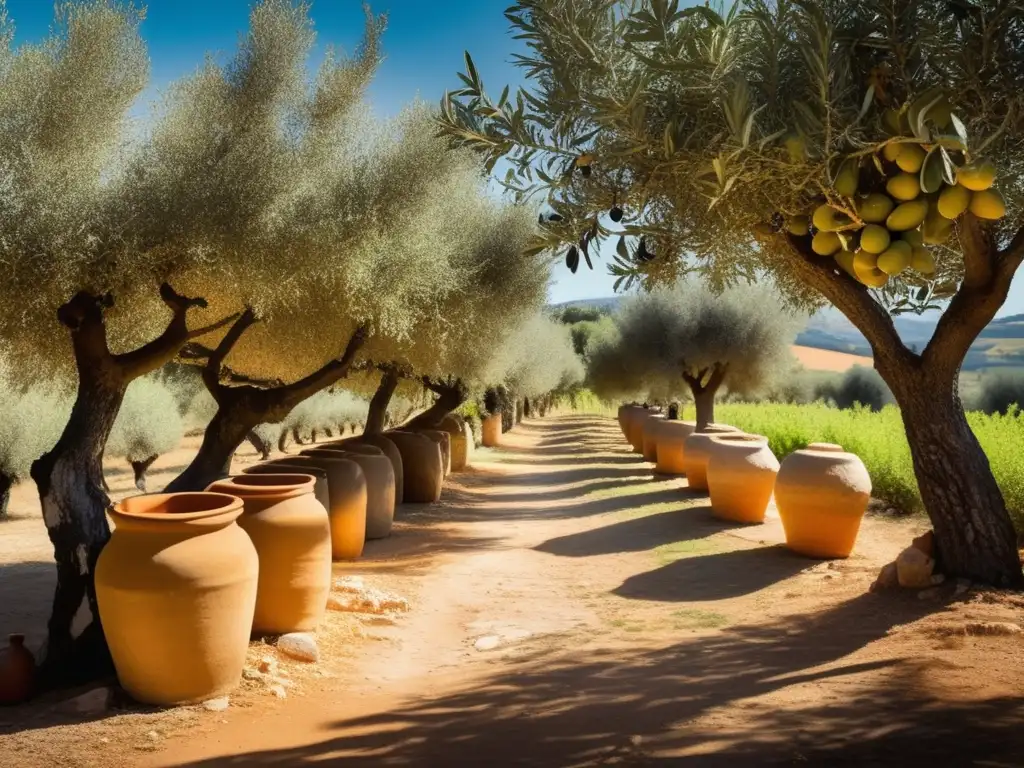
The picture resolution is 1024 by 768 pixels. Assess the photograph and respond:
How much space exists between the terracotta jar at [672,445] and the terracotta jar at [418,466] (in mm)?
5313

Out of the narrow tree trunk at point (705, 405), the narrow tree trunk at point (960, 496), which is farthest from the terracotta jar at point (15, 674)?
the narrow tree trunk at point (705, 405)

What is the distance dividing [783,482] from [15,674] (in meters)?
6.89

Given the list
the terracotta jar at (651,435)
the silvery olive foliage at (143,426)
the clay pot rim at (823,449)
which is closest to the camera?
the clay pot rim at (823,449)

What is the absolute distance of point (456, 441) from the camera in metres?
19.9

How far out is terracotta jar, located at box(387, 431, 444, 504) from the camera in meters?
14.0

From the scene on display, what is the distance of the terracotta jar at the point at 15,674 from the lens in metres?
5.03

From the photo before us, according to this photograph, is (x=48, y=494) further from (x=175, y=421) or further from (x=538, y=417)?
(x=538, y=417)

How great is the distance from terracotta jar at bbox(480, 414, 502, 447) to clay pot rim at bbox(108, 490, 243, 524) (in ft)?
75.1

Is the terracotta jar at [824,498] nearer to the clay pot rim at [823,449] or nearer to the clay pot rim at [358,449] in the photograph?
the clay pot rim at [823,449]

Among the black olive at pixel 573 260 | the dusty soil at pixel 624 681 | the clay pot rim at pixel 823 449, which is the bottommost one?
the dusty soil at pixel 624 681

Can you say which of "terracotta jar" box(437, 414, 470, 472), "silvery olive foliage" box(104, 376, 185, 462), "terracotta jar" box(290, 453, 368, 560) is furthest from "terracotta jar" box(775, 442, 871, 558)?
"silvery olive foliage" box(104, 376, 185, 462)

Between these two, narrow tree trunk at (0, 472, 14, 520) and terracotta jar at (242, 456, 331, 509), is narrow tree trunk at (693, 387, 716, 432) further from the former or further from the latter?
narrow tree trunk at (0, 472, 14, 520)

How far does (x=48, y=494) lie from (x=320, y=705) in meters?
2.62

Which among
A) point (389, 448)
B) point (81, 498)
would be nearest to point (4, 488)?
point (389, 448)
